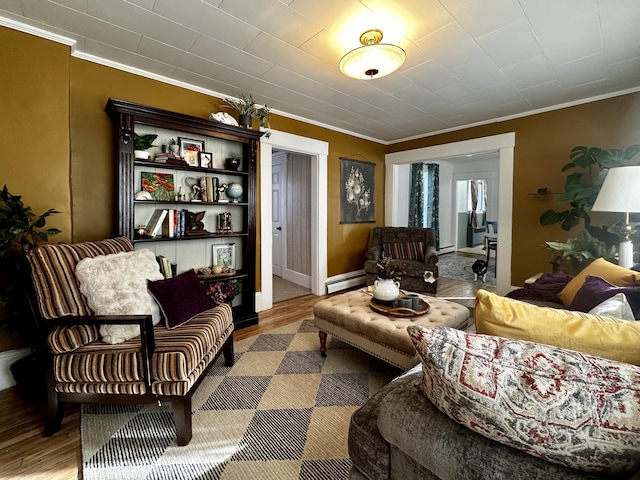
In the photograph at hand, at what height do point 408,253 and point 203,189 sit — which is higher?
point 203,189

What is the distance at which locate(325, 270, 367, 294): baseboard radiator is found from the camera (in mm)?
4555

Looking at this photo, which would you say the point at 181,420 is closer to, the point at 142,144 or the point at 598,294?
the point at 142,144

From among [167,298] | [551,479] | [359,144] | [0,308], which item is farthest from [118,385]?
[359,144]

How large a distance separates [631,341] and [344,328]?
1.66 m

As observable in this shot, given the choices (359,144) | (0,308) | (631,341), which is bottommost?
(0,308)

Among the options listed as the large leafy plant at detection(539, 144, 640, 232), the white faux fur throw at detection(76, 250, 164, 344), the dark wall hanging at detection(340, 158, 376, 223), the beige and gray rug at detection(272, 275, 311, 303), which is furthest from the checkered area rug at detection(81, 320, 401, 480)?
the dark wall hanging at detection(340, 158, 376, 223)

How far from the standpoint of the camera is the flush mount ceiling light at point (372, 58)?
1975 mm

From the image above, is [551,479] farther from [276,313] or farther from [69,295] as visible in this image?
[276,313]

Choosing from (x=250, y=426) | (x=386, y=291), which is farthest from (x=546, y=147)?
(x=250, y=426)

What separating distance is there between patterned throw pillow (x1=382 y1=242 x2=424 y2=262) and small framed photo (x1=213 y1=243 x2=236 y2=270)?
8.28ft

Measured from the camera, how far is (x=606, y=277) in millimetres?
2020

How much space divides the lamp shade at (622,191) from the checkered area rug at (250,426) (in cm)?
216

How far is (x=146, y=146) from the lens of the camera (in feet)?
8.56

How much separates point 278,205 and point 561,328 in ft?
16.7
